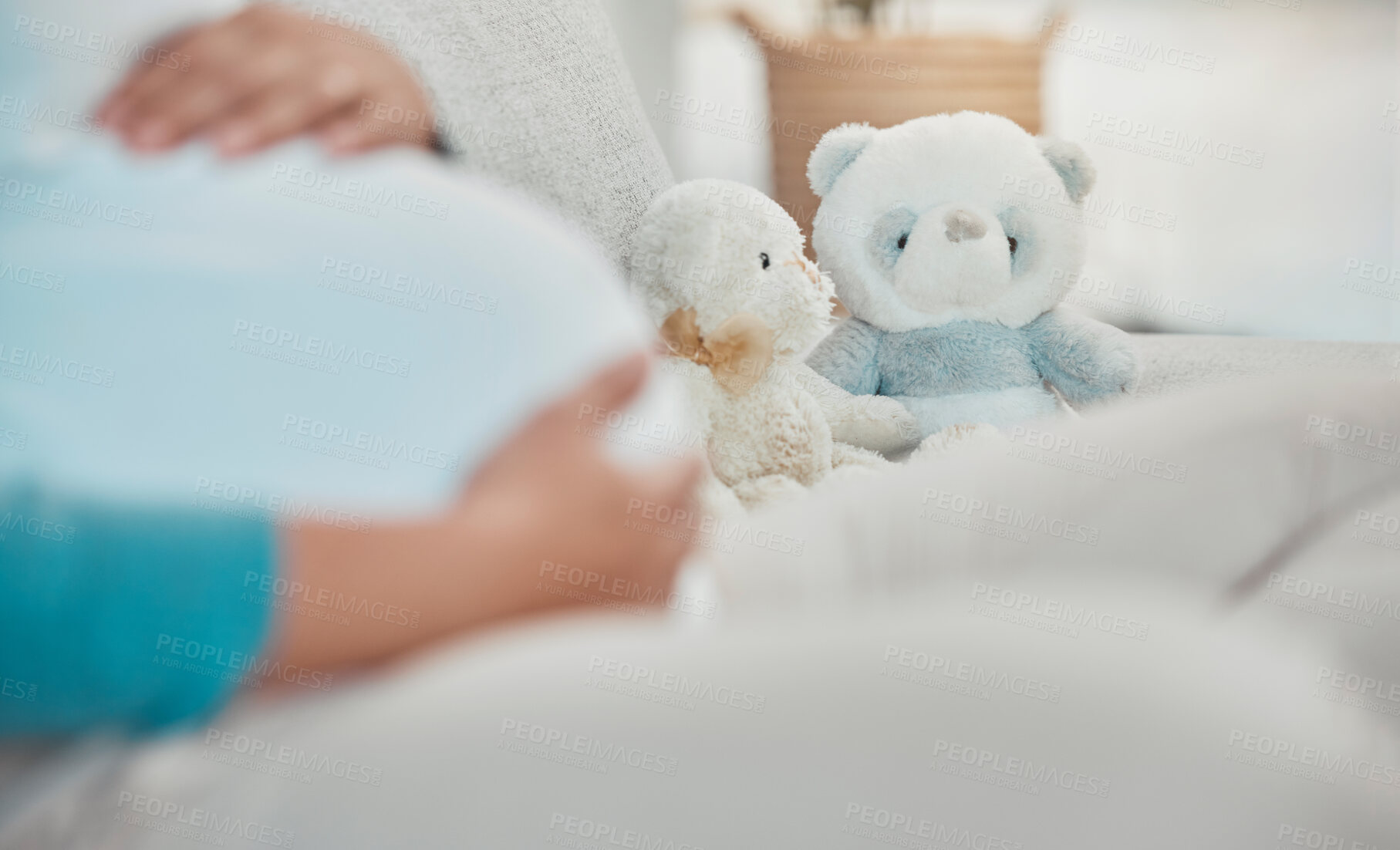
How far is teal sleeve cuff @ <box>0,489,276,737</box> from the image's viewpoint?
21 centimetres

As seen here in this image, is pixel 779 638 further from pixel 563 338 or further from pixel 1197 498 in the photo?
pixel 1197 498

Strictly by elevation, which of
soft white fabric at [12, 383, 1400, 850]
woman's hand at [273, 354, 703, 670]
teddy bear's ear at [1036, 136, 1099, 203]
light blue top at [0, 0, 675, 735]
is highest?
light blue top at [0, 0, 675, 735]

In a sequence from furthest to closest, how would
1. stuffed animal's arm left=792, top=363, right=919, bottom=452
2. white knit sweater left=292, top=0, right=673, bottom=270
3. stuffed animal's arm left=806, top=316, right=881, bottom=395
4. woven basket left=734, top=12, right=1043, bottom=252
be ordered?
woven basket left=734, top=12, right=1043, bottom=252 → stuffed animal's arm left=806, top=316, right=881, bottom=395 → stuffed animal's arm left=792, top=363, right=919, bottom=452 → white knit sweater left=292, top=0, right=673, bottom=270

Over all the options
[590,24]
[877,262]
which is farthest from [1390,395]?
[877,262]

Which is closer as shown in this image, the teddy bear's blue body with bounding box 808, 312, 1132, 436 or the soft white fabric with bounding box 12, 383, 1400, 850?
the soft white fabric with bounding box 12, 383, 1400, 850

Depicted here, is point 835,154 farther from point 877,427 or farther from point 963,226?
point 877,427

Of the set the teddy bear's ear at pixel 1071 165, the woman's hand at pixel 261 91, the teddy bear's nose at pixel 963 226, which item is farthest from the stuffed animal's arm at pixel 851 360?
the woman's hand at pixel 261 91

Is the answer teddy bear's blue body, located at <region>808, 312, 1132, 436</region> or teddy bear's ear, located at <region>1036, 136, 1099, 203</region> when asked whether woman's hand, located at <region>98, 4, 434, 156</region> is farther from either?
teddy bear's ear, located at <region>1036, 136, 1099, 203</region>

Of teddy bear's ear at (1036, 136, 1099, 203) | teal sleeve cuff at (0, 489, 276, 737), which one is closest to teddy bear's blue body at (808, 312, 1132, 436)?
teddy bear's ear at (1036, 136, 1099, 203)

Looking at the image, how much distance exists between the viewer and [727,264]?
0.68m

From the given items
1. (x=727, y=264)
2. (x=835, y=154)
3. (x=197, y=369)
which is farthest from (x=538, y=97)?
(x=835, y=154)

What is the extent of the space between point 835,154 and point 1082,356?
34 cm

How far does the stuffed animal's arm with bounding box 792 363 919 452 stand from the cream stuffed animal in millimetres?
109

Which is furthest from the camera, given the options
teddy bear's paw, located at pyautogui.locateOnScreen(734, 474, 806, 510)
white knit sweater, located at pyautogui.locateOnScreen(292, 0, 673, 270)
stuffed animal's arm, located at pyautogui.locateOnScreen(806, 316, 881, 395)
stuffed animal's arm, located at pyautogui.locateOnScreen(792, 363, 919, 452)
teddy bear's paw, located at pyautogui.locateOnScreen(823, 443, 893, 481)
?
stuffed animal's arm, located at pyautogui.locateOnScreen(806, 316, 881, 395)
